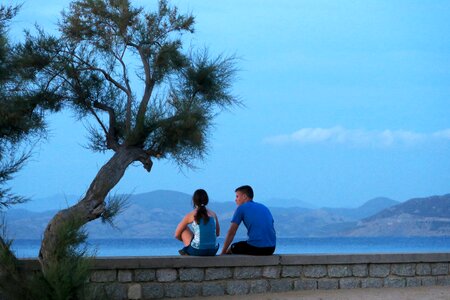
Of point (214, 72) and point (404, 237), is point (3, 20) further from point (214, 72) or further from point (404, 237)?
point (404, 237)

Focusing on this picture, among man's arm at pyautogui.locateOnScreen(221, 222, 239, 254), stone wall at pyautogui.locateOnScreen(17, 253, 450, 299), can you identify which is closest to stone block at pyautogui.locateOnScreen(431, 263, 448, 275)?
stone wall at pyautogui.locateOnScreen(17, 253, 450, 299)

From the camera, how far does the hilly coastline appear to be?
3233 inches

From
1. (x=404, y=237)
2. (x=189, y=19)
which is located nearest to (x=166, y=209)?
(x=404, y=237)

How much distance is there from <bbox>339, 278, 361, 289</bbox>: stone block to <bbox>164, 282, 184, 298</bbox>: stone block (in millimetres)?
2315

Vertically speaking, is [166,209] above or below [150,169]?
above

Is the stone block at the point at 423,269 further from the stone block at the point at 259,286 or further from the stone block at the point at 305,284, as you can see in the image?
the stone block at the point at 259,286

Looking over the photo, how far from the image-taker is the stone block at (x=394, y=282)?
1225 cm

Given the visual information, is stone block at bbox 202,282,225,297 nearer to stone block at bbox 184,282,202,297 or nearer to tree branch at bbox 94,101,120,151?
stone block at bbox 184,282,202,297

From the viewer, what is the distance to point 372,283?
39.9 ft

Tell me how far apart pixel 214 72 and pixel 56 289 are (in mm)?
5937

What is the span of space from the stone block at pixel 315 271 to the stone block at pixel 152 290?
6.67ft

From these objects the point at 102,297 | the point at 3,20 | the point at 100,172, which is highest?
the point at 3,20

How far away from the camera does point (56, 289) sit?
9758mm

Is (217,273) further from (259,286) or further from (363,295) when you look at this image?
(363,295)
